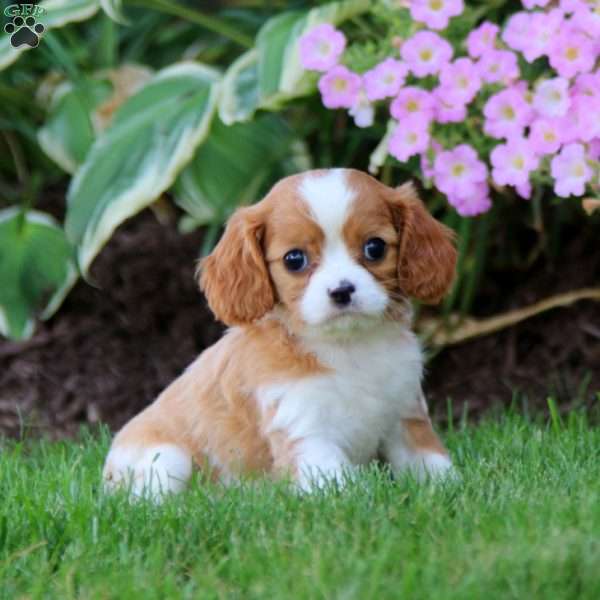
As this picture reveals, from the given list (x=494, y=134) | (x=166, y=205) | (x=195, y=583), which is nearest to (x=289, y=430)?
(x=195, y=583)

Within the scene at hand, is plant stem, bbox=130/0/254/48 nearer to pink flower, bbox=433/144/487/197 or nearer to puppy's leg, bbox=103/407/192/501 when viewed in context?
pink flower, bbox=433/144/487/197

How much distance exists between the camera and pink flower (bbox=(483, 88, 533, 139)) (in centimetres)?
483

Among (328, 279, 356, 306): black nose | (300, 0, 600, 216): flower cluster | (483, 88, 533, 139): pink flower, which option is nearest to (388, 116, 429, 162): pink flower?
(300, 0, 600, 216): flower cluster

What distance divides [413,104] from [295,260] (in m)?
1.21

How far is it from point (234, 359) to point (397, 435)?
1.78 feet

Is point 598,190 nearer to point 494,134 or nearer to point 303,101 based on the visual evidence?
point 494,134

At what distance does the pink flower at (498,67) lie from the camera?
16.1 ft

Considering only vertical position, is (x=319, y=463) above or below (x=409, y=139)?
below

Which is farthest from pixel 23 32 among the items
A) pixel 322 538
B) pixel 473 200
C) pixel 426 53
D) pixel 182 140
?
pixel 322 538

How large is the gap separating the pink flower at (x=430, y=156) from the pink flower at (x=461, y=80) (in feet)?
0.59

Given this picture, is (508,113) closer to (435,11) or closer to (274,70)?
(435,11)

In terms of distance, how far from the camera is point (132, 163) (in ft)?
18.2

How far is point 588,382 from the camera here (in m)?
5.63

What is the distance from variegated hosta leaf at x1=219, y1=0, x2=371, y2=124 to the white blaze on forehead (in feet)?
4.93
